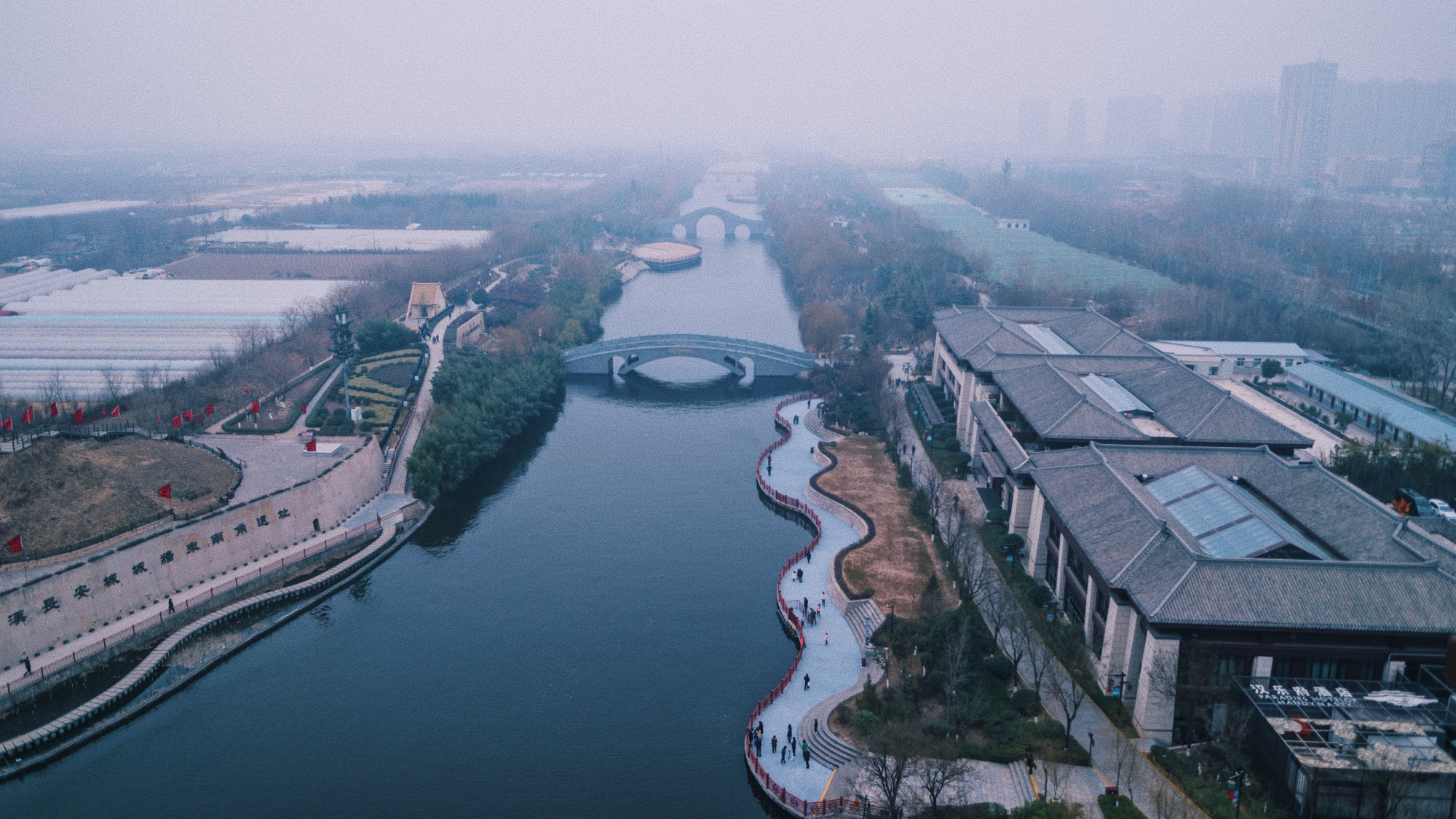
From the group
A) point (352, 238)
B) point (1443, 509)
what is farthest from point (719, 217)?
point (1443, 509)

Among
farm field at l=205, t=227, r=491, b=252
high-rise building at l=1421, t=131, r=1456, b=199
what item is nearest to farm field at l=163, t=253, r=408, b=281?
farm field at l=205, t=227, r=491, b=252

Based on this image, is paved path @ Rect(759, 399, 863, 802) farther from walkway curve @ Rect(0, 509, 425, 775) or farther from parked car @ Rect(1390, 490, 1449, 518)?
parked car @ Rect(1390, 490, 1449, 518)

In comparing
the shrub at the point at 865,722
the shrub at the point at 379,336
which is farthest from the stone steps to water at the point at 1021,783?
the shrub at the point at 379,336

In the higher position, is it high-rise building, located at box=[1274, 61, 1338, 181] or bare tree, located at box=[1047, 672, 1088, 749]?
high-rise building, located at box=[1274, 61, 1338, 181]

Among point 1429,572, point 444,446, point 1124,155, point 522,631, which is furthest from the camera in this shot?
point 1124,155

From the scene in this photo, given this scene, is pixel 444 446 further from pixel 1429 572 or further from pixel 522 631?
pixel 1429 572

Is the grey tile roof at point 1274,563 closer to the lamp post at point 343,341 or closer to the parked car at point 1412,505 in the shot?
the parked car at point 1412,505

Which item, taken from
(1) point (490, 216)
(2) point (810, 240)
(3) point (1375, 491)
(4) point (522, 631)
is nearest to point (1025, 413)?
(3) point (1375, 491)
